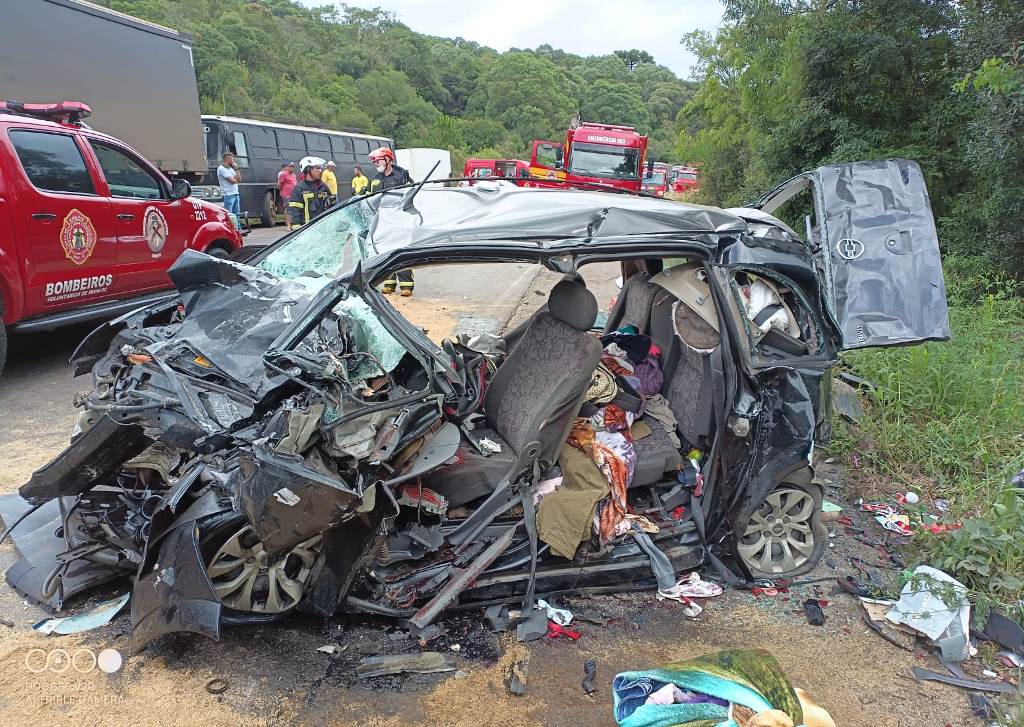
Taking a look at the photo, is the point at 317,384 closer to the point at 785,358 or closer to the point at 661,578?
the point at 661,578

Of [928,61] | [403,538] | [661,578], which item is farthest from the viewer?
[928,61]

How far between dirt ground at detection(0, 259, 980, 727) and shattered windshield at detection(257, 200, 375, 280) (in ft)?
5.70

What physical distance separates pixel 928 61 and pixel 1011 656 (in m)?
10.0

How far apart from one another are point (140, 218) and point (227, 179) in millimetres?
7871

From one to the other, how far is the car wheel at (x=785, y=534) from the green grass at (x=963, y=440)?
2.19ft

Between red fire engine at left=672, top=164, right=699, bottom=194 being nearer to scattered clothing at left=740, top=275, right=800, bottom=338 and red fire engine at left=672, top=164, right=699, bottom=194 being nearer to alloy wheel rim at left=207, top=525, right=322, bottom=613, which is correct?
scattered clothing at left=740, top=275, right=800, bottom=338

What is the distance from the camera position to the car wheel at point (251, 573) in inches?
107

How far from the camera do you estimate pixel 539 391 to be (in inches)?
141

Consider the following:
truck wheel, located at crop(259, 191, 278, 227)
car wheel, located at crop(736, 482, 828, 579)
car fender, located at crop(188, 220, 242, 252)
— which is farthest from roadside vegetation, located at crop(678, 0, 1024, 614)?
truck wheel, located at crop(259, 191, 278, 227)

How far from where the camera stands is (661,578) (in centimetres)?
333

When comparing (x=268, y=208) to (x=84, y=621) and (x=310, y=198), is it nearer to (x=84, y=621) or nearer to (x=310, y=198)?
(x=310, y=198)

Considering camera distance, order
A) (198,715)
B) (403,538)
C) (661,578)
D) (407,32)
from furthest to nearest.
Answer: (407,32) → (661,578) → (403,538) → (198,715)

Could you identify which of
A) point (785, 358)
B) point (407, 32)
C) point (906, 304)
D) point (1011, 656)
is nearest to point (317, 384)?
point (785, 358)

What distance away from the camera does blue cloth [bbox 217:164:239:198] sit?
1366 centimetres
